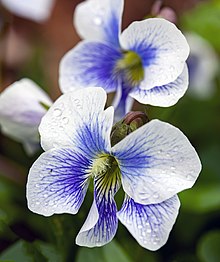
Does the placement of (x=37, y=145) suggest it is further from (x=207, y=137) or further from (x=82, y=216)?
(x=207, y=137)

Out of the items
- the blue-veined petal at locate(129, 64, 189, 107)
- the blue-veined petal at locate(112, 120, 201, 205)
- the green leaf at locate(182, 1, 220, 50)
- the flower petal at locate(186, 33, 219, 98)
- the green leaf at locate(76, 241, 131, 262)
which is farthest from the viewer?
the flower petal at locate(186, 33, 219, 98)

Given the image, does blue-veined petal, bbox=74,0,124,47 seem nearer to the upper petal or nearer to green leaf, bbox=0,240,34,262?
the upper petal

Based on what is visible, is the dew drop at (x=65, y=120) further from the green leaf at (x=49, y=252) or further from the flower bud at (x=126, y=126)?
the green leaf at (x=49, y=252)

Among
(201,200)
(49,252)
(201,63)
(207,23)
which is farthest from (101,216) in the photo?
(201,63)

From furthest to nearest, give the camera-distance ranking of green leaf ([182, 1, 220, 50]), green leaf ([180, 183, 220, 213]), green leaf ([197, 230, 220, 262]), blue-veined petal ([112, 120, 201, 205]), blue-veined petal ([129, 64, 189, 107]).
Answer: green leaf ([182, 1, 220, 50])
green leaf ([180, 183, 220, 213])
green leaf ([197, 230, 220, 262])
blue-veined petal ([129, 64, 189, 107])
blue-veined petal ([112, 120, 201, 205])

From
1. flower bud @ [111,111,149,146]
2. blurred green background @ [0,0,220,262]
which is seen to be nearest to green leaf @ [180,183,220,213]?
blurred green background @ [0,0,220,262]

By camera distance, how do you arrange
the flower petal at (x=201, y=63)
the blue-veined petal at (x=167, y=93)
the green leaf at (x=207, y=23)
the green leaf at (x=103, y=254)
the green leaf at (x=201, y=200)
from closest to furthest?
the blue-veined petal at (x=167, y=93) < the green leaf at (x=103, y=254) < the green leaf at (x=201, y=200) < the green leaf at (x=207, y=23) < the flower petal at (x=201, y=63)

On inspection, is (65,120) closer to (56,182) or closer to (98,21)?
(56,182)

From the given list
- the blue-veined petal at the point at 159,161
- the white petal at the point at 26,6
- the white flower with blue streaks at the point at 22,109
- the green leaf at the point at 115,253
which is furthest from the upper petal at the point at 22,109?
the white petal at the point at 26,6
